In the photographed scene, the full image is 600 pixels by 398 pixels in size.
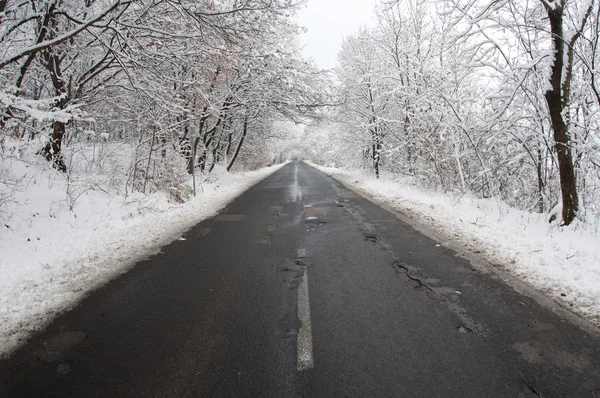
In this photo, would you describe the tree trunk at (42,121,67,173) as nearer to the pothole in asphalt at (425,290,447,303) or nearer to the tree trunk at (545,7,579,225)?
the pothole in asphalt at (425,290,447,303)

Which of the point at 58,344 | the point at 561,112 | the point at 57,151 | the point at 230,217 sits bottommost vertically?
the point at 58,344

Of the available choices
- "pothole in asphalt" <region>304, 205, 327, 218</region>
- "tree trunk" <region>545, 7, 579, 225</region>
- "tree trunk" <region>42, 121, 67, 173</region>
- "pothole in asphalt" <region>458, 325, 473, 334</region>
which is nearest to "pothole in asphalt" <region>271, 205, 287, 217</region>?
"pothole in asphalt" <region>304, 205, 327, 218</region>

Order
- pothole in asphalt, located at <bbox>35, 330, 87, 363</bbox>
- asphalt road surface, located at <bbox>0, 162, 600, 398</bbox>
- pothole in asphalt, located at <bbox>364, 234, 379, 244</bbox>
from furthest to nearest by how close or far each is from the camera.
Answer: pothole in asphalt, located at <bbox>364, 234, 379, 244</bbox>, pothole in asphalt, located at <bbox>35, 330, 87, 363</bbox>, asphalt road surface, located at <bbox>0, 162, 600, 398</bbox>

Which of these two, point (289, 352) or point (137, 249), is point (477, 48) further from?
point (137, 249)

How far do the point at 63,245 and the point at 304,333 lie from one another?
16.8 feet

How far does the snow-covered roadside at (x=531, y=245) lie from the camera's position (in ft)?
13.3

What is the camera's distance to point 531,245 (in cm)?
574

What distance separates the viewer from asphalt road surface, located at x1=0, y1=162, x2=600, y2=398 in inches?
101

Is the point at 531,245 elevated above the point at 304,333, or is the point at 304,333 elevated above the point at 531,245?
the point at 531,245

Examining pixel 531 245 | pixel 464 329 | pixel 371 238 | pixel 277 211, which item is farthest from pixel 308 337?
pixel 277 211

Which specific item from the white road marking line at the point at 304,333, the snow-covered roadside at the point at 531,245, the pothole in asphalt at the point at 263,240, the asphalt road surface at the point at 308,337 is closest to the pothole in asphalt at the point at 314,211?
the snow-covered roadside at the point at 531,245

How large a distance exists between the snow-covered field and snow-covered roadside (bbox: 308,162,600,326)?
19.0 ft

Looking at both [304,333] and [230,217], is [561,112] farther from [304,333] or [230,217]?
[230,217]

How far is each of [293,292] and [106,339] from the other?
2.03 m
